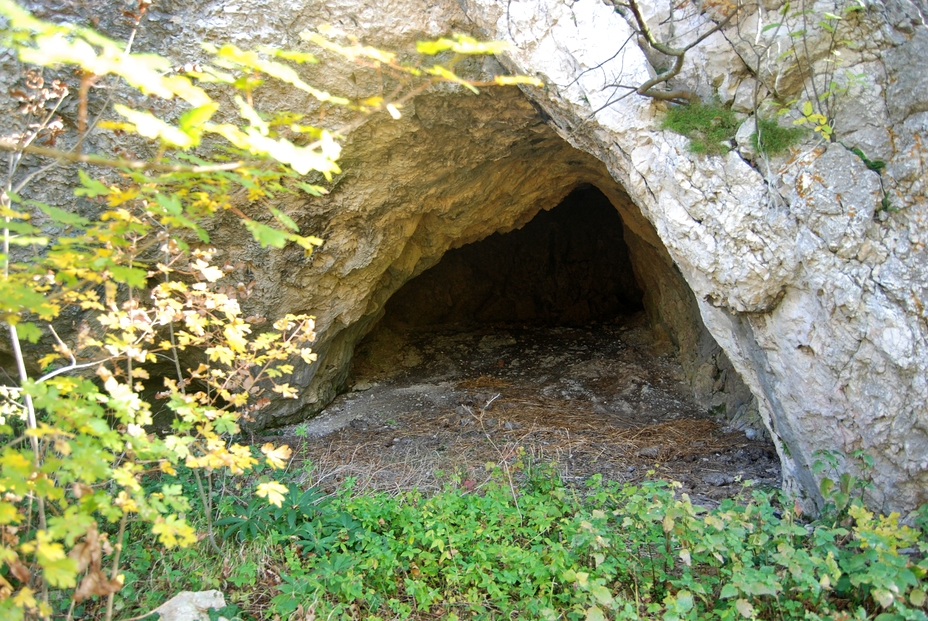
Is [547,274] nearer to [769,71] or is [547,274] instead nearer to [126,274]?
[769,71]

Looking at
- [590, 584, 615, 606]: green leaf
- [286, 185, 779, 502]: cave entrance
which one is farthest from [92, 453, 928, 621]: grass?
[286, 185, 779, 502]: cave entrance

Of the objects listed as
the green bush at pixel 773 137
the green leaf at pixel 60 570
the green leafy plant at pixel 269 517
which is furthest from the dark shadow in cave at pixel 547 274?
the green leaf at pixel 60 570

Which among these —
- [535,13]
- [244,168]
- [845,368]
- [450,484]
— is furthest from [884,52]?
[450,484]

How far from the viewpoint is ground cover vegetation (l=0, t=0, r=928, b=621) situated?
1.60 m

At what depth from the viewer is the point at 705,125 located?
290 centimetres

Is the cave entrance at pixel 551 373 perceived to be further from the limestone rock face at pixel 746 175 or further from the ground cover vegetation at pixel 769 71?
the ground cover vegetation at pixel 769 71

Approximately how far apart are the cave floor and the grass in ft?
1.47

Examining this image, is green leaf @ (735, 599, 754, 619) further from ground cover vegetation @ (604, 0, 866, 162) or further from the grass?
ground cover vegetation @ (604, 0, 866, 162)

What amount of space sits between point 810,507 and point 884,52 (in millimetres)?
2165

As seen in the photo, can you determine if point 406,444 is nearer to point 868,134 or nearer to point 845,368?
point 845,368

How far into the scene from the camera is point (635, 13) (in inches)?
111

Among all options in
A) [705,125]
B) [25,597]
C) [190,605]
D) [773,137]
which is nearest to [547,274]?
[705,125]

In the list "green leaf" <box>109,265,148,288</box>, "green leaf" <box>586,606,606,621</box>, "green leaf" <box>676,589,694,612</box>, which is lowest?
"green leaf" <box>586,606,606,621</box>

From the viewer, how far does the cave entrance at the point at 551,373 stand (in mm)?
3988
